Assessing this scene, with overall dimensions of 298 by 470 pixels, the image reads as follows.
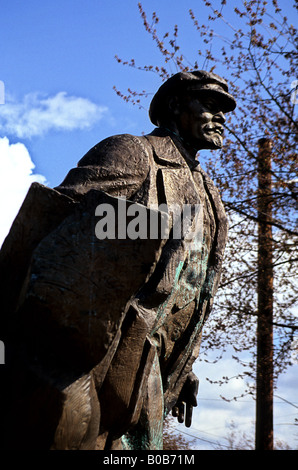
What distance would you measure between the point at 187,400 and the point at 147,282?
3.61ft

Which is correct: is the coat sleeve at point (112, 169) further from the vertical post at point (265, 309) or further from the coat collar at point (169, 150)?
the vertical post at point (265, 309)

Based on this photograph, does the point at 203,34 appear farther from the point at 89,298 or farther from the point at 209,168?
the point at 89,298

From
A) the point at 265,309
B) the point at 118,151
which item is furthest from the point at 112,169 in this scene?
the point at 265,309

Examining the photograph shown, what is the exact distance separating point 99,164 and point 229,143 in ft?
22.0

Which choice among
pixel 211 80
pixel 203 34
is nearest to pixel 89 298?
pixel 211 80

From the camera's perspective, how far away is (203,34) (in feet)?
30.1

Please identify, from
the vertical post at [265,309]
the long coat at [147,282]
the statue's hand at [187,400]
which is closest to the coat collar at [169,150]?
the long coat at [147,282]

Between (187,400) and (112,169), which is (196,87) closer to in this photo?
(112,169)

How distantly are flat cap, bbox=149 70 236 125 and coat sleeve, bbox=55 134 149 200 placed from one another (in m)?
0.56

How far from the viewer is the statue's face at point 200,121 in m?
3.54

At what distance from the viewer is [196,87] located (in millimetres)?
3568

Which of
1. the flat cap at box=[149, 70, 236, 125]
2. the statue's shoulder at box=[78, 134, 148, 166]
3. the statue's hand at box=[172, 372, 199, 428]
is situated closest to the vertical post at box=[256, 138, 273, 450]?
the flat cap at box=[149, 70, 236, 125]

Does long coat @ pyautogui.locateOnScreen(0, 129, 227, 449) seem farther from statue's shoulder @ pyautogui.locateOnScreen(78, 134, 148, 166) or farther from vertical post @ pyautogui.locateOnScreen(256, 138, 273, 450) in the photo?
vertical post @ pyautogui.locateOnScreen(256, 138, 273, 450)

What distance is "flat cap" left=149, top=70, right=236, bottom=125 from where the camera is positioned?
140 inches
